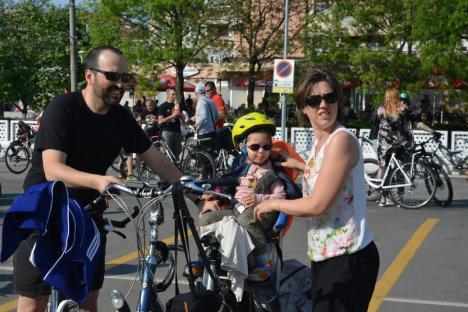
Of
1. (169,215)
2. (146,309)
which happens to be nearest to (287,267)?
(146,309)

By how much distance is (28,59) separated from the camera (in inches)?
1628

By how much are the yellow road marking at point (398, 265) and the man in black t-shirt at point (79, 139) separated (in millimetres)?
3034

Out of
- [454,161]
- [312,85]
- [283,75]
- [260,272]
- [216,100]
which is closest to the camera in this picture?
[312,85]

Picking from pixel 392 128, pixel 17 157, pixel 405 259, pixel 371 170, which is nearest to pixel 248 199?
pixel 405 259

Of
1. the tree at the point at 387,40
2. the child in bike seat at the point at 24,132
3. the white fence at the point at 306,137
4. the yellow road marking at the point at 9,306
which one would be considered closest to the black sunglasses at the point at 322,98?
the yellow road marking at the point at 9,306

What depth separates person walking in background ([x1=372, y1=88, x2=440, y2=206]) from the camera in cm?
1209

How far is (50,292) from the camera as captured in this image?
3.83 metres

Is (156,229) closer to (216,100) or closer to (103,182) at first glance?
(103,182)

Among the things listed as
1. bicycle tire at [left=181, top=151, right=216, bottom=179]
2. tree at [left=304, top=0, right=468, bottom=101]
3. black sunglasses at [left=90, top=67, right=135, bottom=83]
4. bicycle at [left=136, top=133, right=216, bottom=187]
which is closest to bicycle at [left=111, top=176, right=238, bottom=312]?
black sunglasses at [left=90, top=67, right=135, bottom=83]

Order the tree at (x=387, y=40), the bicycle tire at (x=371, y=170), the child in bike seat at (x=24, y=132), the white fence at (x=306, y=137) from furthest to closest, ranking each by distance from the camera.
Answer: the tree at (x=387, y=40), the child in bike seat at (x=24, y=132), the white fence at (x=306, y=137), the bicycle tire at (x=371, y=170)

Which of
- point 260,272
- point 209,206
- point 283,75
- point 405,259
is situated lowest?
point 405,259

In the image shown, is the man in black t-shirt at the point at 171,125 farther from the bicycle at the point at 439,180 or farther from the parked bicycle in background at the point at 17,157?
the bicycle at the point at 439,180

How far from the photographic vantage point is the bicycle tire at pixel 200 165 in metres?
14.8

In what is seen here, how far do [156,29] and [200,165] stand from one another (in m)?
17.6
